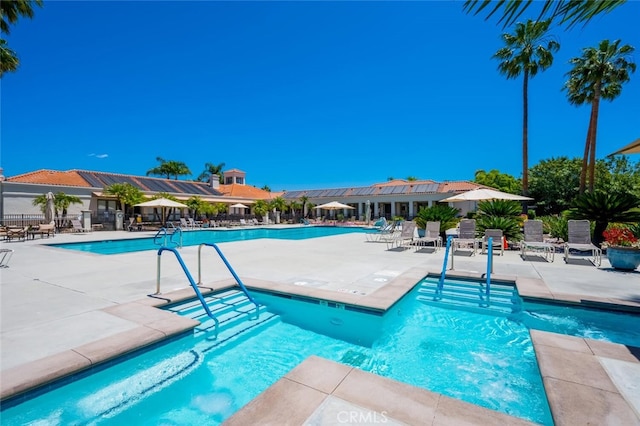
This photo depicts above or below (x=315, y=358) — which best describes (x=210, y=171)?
above

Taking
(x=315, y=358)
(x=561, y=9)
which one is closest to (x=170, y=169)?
(x=315, y=358)

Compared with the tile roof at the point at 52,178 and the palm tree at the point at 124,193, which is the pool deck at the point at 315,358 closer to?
the palm tree at the point at 124,193

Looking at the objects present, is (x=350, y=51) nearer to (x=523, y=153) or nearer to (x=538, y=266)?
(x=523, y=153)

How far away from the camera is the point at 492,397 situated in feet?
10.2

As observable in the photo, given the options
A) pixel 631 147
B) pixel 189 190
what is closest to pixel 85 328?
pixel 631 147

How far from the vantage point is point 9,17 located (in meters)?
10.5

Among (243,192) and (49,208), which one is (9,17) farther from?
(243,192)

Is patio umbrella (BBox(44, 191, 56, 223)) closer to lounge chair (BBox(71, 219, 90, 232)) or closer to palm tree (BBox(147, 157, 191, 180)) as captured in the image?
lounge chair (BBox(71, 219, 90, 232))

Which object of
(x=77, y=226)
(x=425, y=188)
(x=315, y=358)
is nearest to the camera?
(x=315, y=358)

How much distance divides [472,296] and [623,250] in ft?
15.1

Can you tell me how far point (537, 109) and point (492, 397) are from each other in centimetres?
2182

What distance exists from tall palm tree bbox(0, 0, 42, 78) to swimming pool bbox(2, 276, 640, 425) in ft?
40.0

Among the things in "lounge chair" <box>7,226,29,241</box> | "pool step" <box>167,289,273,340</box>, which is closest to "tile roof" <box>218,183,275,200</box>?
"lounge chair" <box>7,226,29,241</box>

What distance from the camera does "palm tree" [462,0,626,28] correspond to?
4.84 ft
